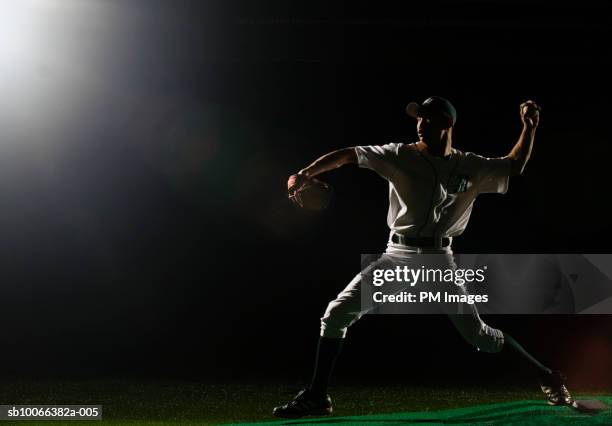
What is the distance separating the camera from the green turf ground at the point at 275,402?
4.42 metres

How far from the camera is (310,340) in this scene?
7.16 meters

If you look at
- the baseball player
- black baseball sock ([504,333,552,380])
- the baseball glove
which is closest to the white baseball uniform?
the baseball player

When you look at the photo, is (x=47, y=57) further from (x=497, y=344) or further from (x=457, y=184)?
(x=497, y=344)

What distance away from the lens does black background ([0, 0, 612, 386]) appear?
7.07m

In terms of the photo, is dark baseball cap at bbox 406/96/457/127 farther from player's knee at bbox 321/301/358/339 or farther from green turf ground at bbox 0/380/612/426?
green turf ground at bbox 0/380/612/426

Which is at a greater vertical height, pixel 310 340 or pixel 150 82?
pixel 150 82

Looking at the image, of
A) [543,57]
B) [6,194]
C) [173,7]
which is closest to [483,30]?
[543,57]

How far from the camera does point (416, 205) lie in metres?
4.17

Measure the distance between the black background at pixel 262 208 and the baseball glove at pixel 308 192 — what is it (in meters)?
2.84

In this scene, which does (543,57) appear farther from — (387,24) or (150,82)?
(150,82)

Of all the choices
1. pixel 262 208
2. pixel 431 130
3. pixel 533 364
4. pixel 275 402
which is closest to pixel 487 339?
pixel 533 364

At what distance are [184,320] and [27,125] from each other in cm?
230

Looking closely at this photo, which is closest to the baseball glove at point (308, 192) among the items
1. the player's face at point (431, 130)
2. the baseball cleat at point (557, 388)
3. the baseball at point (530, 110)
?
the player's face at point (431, 130)

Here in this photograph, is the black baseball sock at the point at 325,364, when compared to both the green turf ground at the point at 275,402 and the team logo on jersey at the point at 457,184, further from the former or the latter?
the team logo on jersey at the point at 457,184
